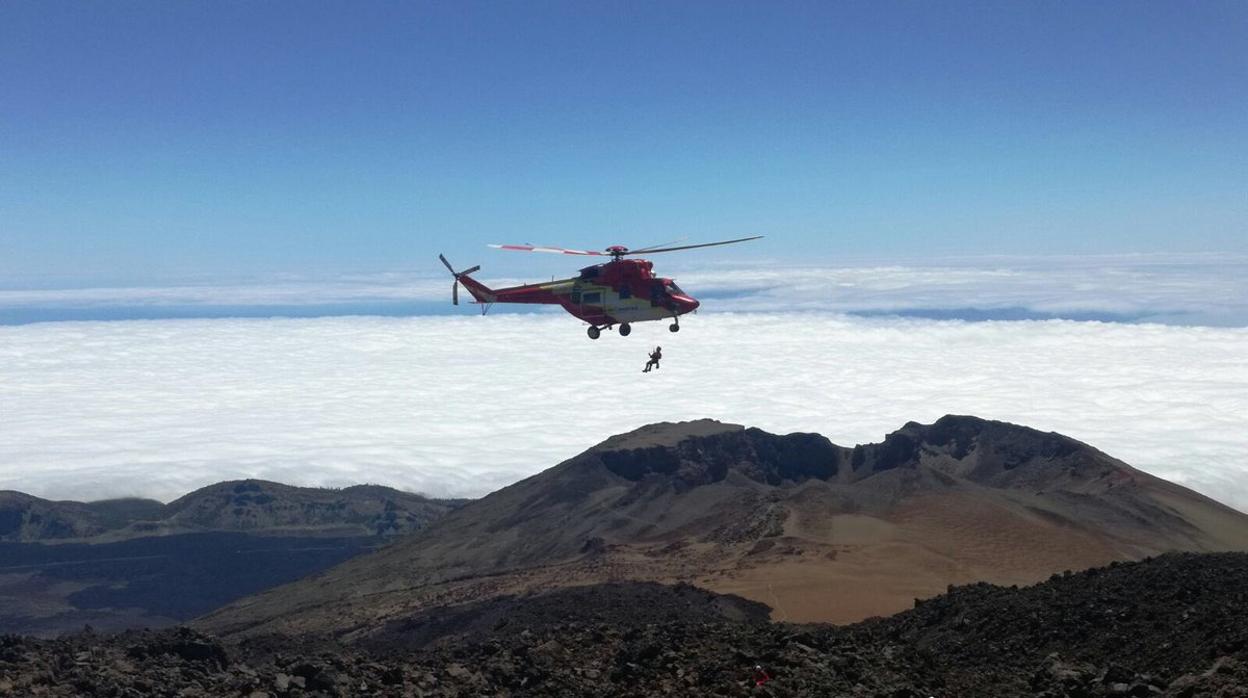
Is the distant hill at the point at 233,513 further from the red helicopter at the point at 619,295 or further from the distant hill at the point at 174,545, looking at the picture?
the red helicopter at the point at 619,295

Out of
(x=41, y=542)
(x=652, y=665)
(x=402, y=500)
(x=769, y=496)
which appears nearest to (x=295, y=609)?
(x=769, y=496)

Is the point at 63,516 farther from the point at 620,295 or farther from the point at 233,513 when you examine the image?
the point at 620,295

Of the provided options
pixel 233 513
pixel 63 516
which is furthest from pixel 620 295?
pixel 63 516

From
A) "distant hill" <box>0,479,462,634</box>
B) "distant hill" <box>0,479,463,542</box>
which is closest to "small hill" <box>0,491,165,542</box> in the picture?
"distant hill" <box>0,479,463,542</box>

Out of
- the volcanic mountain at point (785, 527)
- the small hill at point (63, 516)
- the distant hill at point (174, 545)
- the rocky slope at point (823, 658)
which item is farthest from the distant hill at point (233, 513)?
the rocky slope at point (823, 658)

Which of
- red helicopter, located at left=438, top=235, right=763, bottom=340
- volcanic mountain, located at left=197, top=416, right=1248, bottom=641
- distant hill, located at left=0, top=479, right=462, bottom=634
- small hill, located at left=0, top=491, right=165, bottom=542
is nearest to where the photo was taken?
red helicopter, located at left=438, top=235, right=763, bottom=340

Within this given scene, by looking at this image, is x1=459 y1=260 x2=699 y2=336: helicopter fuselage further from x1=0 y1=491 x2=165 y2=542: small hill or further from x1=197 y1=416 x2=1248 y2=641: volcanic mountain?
x1=0 y1=491 x2=165 y2=542: small hill
